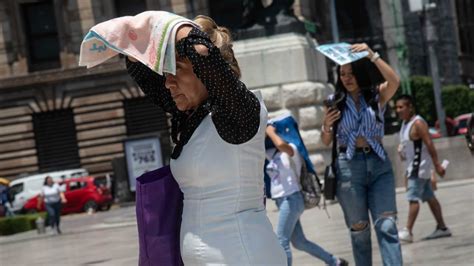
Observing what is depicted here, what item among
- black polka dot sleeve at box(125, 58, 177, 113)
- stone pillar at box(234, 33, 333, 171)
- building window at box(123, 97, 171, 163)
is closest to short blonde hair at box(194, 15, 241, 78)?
black polka dot sleeve at box(125, 58, 177, 113)

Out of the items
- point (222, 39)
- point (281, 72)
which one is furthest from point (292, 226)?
point (281, 72)

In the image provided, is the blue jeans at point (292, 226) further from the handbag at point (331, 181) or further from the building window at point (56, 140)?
the building window at point (56, 140)

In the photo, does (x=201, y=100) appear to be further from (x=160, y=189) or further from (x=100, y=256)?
(x=100, y=256)

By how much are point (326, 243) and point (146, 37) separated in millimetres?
9260

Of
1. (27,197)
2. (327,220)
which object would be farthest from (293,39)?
(27,197)

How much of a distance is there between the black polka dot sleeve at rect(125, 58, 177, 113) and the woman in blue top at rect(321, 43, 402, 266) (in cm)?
363

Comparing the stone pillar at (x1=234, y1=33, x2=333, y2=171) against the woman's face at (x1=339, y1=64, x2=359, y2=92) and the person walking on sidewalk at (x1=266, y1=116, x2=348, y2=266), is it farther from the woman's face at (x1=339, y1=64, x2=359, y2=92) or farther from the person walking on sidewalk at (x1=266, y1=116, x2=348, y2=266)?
the woman's face at (x1=339, y1=64, x2=359, y2=92)

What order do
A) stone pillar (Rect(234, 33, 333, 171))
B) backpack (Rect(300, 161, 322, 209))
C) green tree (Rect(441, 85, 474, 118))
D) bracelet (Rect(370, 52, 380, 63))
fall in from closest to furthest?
bracelet (Rect(370, 52, 380, 63)), backpack (Rect(300, 161, 322, 209)), stone pillar (Rect(234, 33, 333, 171)), green tree (Rect(441, 85, 474, 118))

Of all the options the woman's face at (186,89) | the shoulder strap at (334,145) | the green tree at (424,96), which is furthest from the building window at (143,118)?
the woman's face at (186,89)

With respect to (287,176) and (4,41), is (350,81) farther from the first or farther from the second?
(4,41)

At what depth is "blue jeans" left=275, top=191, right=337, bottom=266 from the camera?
9.90 m

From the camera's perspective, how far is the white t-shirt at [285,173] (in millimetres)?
10148

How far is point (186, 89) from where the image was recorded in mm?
4469

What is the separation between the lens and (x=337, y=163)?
28.1 ft
